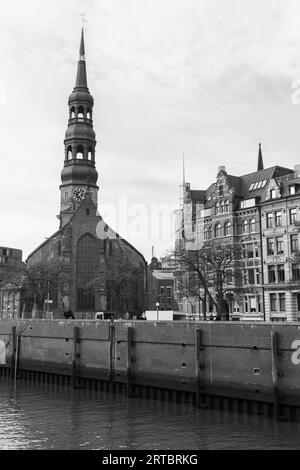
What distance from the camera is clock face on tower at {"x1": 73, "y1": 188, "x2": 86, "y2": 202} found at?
413ft

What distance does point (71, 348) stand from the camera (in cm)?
5088

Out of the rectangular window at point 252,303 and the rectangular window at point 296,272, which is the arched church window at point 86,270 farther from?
the rectangular window at point 296,272

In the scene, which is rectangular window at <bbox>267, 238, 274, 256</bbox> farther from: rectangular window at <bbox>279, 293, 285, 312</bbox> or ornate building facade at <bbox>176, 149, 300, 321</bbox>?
rectangular window at <bbox>279, 293, 285, 312</bbox>

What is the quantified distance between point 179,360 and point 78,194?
90495 millimetres

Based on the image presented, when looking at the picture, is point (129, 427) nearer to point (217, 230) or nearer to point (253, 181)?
point (217, 230)

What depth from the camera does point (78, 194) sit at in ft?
416

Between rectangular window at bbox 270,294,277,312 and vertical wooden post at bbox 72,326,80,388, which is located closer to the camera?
vertical wooden post at bbox 72,326,80,388

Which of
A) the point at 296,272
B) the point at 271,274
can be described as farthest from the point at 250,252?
the point at 296,272

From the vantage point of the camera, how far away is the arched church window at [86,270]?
330 feet

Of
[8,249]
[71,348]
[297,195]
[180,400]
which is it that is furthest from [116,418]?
[8,249]

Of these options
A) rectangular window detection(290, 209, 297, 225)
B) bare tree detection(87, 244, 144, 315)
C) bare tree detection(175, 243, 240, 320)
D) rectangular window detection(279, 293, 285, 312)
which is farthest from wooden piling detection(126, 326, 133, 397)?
bare tree detection(87, 244, 144, 315)

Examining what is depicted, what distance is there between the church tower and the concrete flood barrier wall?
7274 centimetres

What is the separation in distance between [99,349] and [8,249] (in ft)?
463

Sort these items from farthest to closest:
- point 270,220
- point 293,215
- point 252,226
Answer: point 252,226 < point 270,220 < point 293,215
